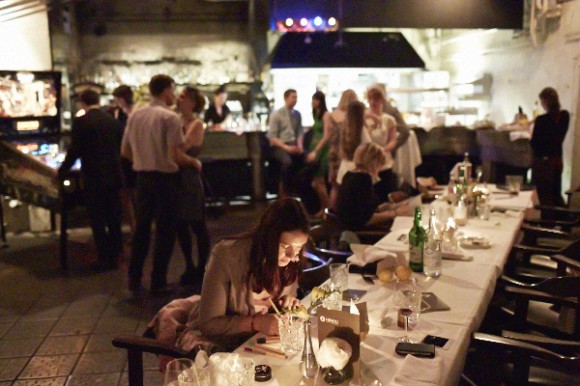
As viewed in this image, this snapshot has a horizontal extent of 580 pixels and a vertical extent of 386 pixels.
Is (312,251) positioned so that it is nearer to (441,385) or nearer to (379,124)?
(441,385)

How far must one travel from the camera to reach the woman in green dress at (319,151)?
24.3 ft

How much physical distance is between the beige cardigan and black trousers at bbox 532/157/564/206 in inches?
211

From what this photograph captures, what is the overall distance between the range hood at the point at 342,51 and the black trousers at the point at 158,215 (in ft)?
15.7

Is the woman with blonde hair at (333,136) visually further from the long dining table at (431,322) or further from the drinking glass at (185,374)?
the drinking glass at (185,374)

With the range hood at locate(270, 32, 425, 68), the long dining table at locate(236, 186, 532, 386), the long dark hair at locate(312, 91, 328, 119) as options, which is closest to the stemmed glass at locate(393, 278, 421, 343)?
the long dining table at locate(236, 186, 532, 386)

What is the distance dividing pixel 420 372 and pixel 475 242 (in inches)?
69.2

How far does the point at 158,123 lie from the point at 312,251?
6.09ft

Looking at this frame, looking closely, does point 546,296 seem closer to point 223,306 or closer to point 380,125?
point 223,306

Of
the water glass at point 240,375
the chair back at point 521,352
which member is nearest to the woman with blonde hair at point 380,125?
the chair back at point 521,352

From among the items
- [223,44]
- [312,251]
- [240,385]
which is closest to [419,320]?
[240,385]

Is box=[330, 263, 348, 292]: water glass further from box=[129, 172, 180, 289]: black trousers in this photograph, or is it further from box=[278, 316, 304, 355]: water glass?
box=[129, 172, 180, 289]: black trousers

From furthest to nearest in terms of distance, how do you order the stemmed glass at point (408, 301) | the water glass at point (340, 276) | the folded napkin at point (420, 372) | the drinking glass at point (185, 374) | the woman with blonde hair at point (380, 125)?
the woman with blonde hair at point (380, 125) < the water glass at point (340, 276) < the stemmed glass at point (408, 301) < the folded napkin at point (420, 372) < the drinking glass at point (185, 374)

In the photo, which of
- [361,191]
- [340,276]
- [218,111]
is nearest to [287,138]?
[218,111]

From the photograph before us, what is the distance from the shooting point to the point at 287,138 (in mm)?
8039
